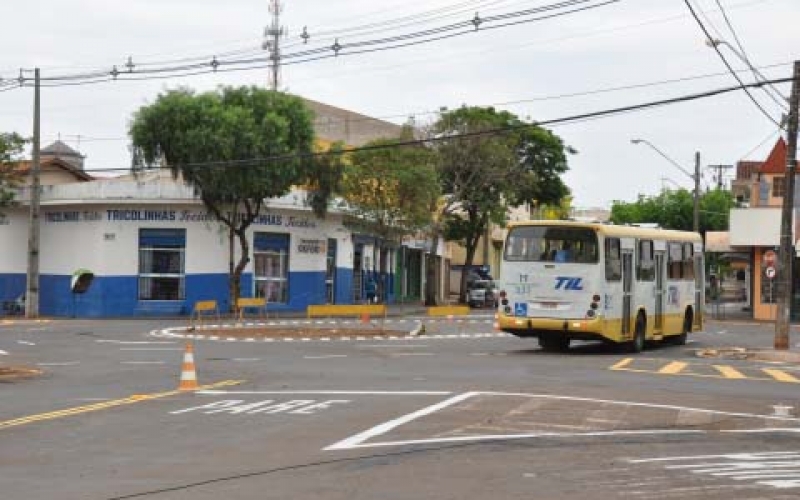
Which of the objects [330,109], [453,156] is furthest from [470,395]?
[330,109]

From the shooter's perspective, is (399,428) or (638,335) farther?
(638,335)

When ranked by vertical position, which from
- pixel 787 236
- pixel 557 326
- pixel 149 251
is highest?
pixel 787 236

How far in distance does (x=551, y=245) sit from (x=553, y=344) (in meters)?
3.75

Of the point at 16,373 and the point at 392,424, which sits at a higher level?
the point at 392,424

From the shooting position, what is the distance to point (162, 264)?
158ft

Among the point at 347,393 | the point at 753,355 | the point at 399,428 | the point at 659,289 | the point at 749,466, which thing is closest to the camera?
the point at 749,466

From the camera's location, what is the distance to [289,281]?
2012 inches

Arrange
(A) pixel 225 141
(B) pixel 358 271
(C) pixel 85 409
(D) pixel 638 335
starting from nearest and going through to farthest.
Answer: (C) pixel 85 409 < (D) pixel 638 335 < (A) pixel 225 141 < (B) pixel 358 271

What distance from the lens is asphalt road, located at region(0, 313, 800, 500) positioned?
955cm

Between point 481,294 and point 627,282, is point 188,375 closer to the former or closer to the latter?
point 627,282

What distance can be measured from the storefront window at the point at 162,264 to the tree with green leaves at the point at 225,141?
3.43 metres

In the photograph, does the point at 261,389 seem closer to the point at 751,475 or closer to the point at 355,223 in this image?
→ the point at 751,475

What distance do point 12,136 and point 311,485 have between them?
42.4 meters

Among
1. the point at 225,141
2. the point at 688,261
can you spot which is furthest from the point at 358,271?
the point at 688,261
